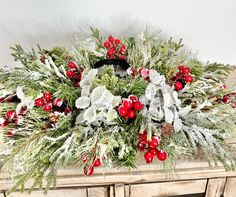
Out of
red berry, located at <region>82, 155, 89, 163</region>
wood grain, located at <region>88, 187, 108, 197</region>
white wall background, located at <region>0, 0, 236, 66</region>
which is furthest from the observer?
white wall background, located at <region>0, 0, 236, 66</region>

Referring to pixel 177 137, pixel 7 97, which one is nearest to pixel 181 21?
pixel 177 137

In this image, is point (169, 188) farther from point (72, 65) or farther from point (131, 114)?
point (72, 65)

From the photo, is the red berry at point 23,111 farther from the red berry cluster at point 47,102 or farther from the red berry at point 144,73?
the red berry at point 144,73

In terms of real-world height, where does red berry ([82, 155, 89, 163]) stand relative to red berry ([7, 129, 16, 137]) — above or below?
below

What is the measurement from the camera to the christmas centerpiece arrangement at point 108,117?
65 cm

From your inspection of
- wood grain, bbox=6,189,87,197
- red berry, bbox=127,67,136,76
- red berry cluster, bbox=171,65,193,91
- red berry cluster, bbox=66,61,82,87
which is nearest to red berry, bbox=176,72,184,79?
red berry cluster, bbox=171,65,193,91

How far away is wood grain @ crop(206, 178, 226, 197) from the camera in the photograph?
78 centimetres

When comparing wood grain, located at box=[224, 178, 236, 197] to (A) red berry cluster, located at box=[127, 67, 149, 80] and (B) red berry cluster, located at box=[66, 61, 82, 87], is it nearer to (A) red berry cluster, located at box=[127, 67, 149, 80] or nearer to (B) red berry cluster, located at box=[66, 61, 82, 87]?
(A) red berry cluster, located at box=[127, 67, 149, 80]

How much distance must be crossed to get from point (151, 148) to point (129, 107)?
0.35 feet

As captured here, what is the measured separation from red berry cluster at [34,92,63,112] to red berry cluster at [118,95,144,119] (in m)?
0.15

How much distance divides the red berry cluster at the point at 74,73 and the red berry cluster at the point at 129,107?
0.48ft

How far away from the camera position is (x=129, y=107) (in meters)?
0.67

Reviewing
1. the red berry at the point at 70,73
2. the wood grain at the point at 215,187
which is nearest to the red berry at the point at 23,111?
the red berry at the point at 70,73

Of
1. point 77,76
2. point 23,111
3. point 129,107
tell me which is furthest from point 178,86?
point 23,111
